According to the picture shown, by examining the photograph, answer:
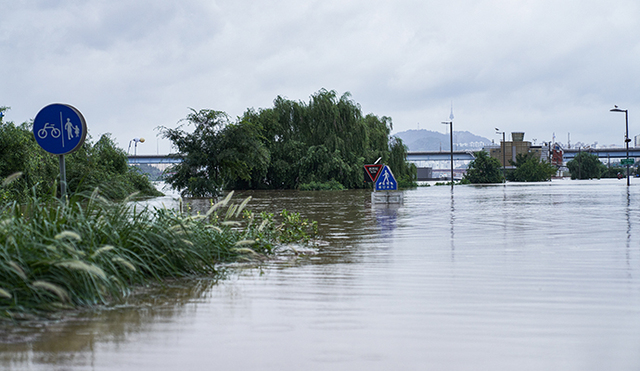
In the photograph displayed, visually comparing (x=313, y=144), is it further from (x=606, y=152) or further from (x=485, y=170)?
(x=606, y=152)

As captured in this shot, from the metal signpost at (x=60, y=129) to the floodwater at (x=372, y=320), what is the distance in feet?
9.33

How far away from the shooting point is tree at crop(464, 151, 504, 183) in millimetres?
66625

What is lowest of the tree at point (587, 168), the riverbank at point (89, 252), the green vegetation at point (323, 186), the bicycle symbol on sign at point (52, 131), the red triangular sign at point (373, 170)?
the riverbank at point (89, 252)

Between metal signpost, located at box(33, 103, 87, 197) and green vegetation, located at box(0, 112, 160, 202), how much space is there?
670 cm

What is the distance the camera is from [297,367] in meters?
3.62

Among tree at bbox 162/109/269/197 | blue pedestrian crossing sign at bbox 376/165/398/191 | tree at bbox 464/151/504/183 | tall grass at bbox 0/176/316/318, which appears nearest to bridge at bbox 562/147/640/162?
tree at bbox 464/151/504/183

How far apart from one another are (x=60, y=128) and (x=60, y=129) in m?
0.01

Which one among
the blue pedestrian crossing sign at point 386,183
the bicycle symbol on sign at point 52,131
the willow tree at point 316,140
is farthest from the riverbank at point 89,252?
the willow tree at point 316,140

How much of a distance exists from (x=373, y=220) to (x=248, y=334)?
1109 centimetres

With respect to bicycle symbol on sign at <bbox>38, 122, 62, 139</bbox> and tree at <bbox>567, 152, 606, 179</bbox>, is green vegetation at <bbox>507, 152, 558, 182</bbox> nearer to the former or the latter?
tree at <bbox>567, 152, 606, 179</bbox>

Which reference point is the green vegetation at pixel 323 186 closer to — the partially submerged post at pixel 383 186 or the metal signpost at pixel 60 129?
the partially submerged post at pixel 383 186

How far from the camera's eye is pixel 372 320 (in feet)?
Answer: 15.4

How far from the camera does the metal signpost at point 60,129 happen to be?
7.84 meters

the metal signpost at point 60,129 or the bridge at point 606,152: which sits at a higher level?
the bridge at point 606,152
